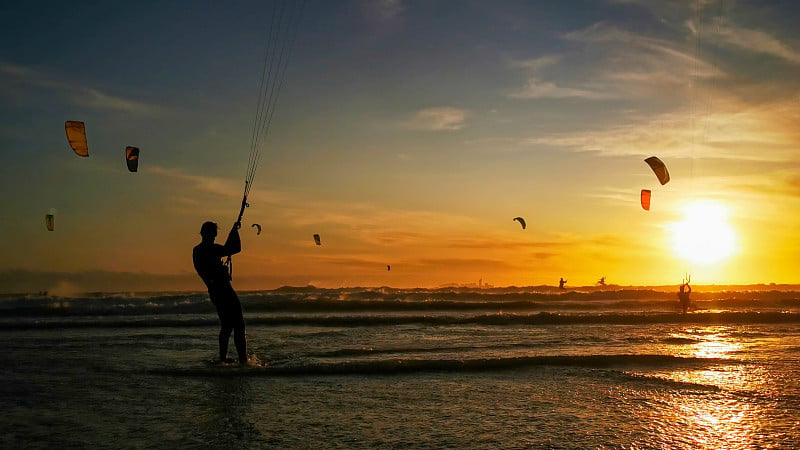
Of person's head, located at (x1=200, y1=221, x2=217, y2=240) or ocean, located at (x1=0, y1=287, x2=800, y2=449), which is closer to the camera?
ocean, located at (x1=0, y1=287, x2=800, y2=449)

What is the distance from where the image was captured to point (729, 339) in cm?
1274

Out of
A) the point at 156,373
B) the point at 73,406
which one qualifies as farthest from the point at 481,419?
the point at 156,373

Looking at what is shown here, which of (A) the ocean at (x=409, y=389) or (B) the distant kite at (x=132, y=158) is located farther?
(B) the distant kite at (x=132, y=158)

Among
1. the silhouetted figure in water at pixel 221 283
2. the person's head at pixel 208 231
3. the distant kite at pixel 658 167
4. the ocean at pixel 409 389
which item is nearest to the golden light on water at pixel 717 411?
the ocean at pixel 409 389

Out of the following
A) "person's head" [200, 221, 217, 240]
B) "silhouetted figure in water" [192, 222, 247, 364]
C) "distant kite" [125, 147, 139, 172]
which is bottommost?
"silhouetted figure in water" [192, 222, 247, 364]

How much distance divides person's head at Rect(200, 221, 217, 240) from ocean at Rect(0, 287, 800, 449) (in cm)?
197

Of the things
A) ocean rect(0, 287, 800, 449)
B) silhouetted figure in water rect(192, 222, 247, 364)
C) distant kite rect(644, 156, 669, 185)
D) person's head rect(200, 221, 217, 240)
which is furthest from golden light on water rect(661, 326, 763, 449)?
distant kite rect(644, 156, 669, 185)

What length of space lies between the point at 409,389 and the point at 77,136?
13521mm

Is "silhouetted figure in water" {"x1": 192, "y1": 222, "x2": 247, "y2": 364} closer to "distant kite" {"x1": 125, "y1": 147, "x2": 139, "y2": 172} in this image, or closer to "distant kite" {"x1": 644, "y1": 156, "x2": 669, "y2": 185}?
"distant kite" {"x1": 125, "y1": 147, "x2": 139, "y2": 172}

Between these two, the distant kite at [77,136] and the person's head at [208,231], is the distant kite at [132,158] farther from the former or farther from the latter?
the person's head at [208,231]

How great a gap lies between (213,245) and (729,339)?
10.3m

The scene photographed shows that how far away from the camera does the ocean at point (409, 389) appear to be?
5289mm

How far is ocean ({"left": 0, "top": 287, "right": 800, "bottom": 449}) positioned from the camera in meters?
5.29

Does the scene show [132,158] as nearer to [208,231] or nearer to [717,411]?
[208,231]
